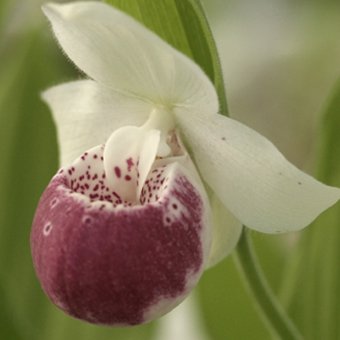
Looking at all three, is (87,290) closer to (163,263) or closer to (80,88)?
(163,263)

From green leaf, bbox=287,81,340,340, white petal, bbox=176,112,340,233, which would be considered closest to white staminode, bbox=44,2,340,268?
white petal, bbox=176,112,340,233

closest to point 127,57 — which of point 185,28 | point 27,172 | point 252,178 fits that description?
point 185,28

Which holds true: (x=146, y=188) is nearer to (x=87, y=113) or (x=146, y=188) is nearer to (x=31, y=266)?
(x=87, y=113)

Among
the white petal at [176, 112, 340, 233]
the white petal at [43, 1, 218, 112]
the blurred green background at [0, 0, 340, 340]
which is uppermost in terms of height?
the white petal at [43, 1, 218, 112]

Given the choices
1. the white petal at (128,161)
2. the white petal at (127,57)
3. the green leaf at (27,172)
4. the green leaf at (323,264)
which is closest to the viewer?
the white petal at (127,57)

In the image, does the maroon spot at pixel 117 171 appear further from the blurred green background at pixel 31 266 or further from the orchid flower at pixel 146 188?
the blurred green background at pixel 31 266

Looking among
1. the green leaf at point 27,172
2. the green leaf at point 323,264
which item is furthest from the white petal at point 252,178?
the green leaf at point 27,172

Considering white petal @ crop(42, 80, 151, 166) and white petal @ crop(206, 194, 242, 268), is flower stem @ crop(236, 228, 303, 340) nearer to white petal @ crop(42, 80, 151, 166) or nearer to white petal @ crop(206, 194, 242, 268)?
white petal @ crop(206, 194, 242, 268)
